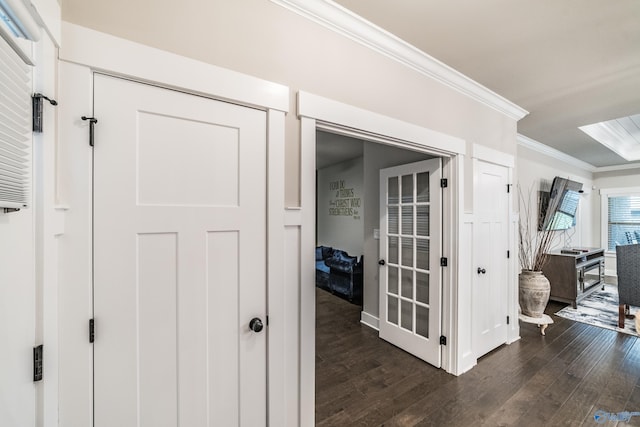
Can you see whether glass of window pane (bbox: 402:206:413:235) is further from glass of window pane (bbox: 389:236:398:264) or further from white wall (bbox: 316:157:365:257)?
white wall (bbox: 316:157:365:257)

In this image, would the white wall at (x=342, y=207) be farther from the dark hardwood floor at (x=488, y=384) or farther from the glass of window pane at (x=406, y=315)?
the dark hardwood floor at (x=488, y=384)

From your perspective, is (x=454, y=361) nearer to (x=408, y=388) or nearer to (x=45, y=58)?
(x=408, y=388)

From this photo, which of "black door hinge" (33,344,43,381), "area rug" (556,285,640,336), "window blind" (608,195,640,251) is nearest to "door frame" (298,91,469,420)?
"black door hinge" (33,344,43,381)

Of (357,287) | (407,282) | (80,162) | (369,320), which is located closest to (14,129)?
(80,162)

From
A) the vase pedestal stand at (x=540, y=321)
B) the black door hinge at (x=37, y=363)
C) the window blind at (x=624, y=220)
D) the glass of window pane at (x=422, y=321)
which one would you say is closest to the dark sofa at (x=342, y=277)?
the glass of window pane at (x=422, y=321)

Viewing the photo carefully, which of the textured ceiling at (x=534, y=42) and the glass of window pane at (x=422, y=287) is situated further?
the glass of window pane at (x=422, y=287)

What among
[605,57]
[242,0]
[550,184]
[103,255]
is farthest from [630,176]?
[103,255]

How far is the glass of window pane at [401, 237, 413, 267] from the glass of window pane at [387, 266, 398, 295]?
0.17 m

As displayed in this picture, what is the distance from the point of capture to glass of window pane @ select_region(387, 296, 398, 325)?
2867 millimetres

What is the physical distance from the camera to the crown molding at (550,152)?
419 cm

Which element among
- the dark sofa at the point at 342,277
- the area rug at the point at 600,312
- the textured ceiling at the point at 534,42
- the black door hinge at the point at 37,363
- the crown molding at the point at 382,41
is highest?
the textured ceiling at the point at 534,42

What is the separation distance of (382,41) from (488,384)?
2815 millimetres

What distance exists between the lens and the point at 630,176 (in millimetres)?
5684

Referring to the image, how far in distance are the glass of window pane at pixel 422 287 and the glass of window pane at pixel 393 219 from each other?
532mm
